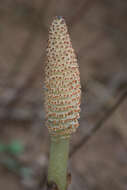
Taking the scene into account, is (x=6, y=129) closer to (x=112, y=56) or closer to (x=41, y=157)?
(x=41, y=157)

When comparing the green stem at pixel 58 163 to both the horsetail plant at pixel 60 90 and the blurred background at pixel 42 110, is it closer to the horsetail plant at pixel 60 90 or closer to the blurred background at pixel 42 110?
the horsetail plant at pixel 60 90

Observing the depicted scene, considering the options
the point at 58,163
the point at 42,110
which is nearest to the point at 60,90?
the point at 58,163

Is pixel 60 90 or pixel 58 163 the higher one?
pixel 60 90

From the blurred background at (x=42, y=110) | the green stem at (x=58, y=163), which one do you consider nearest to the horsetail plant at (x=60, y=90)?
the green stem at (x=58, y=163)

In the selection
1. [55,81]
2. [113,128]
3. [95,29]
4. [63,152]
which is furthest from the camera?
[95,29]

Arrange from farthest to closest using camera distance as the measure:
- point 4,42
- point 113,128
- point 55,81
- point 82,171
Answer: point 4,42 → point 113,128 → point 82,171 → point 55,81

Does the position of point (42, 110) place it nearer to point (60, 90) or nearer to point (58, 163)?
point (58, 163)

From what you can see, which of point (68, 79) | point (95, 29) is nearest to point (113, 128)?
point (95, 29)

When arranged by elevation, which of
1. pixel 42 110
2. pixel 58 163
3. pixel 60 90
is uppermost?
pixel 60 90
